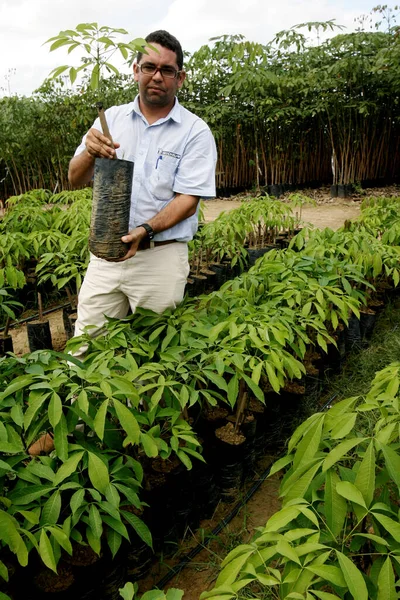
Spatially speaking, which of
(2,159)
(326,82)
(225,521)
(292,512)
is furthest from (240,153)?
(292,512)

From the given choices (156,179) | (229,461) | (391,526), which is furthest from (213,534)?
(156,179)

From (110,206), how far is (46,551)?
1.30 metres

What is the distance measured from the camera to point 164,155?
2393mm

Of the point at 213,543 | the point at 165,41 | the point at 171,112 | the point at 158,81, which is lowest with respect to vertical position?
the point at 213,543

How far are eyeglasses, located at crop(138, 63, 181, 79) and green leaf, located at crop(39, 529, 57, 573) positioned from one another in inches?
70.2

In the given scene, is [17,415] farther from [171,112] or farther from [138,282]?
[171,112]

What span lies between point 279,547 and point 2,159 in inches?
438

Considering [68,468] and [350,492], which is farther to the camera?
[68,468]

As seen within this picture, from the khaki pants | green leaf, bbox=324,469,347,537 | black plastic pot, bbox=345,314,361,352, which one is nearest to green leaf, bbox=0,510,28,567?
green leaf, bbox=324,469,347,537

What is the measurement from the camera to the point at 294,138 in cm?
1009

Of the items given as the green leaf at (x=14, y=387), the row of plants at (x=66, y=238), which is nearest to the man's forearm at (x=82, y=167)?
the row of plants at (x=66, y=238)

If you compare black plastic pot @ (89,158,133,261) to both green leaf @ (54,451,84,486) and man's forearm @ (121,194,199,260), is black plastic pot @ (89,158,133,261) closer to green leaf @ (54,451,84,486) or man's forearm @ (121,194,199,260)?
man's forearm @ (121,194,199,260)

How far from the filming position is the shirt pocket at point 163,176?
7.86ft

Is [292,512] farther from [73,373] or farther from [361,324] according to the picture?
[361,324]
